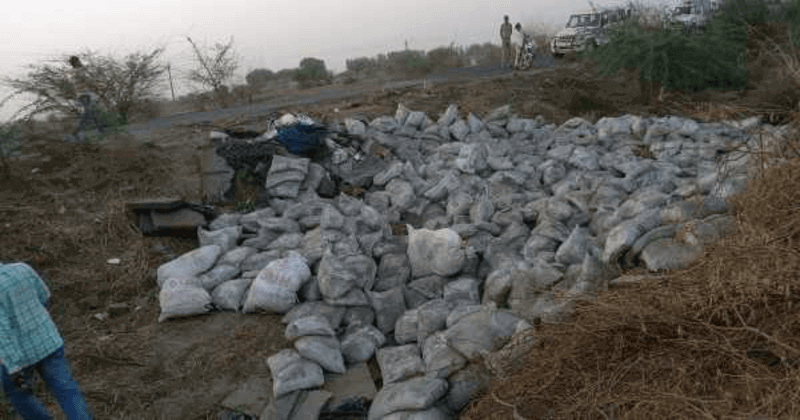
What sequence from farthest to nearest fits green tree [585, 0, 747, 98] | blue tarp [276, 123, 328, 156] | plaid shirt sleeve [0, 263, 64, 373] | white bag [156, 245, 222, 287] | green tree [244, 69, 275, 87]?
green tree [244, 69, 275, 87] < green tree [585, 0, 747, 98] < blue tarp [276, 123, 328, 156] < white bag [156, 245, 222, 287] < plaid shirt sleeve [0, 263, 64, 373]

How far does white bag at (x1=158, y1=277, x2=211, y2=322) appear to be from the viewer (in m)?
4.26

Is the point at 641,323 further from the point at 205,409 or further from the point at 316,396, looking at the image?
the point at 205,409

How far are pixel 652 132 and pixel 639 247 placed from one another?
14.6 ft

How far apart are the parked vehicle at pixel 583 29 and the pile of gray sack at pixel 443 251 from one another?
9032 millimetres

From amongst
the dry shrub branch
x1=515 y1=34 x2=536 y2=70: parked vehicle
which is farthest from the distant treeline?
the dry shrub branch

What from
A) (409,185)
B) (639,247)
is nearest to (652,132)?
(409,185)

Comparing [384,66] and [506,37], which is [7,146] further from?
[384,66]

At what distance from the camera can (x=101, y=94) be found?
12.0 m

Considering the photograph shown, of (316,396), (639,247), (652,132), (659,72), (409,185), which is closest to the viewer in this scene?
(316,396)

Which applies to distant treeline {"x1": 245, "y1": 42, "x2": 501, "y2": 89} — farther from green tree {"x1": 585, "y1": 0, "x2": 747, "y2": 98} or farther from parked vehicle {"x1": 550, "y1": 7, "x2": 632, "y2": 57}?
green tree {"x1": 585, "y1": 0, "x2": 747, "y2": 98}

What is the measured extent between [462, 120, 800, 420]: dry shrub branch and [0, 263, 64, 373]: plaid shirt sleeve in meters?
2.05

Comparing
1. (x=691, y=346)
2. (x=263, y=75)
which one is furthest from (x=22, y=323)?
(x=263, y=75)

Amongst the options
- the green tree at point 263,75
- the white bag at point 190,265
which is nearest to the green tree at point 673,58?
the white bag at point 190,265

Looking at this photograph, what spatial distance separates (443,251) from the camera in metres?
4.33
